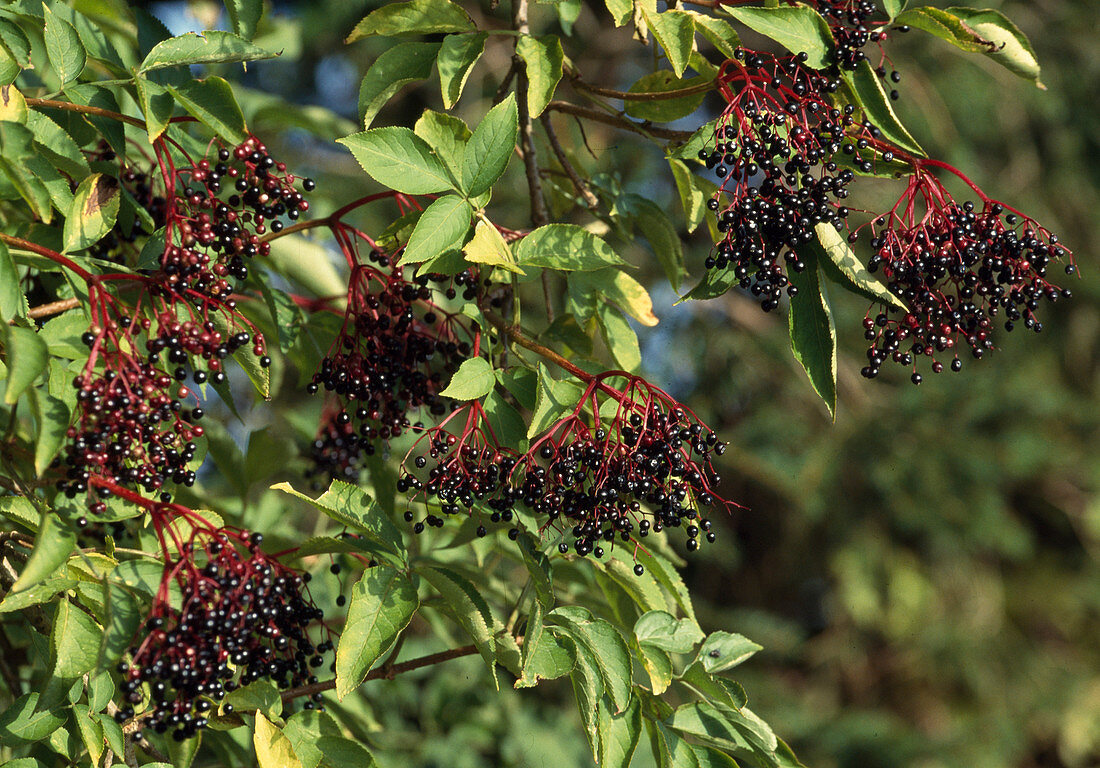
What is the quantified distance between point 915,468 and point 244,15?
4786mm

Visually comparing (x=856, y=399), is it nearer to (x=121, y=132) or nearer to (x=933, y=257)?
(x=933, y=257)

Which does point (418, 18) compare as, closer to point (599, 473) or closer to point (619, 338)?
point (619, 338)

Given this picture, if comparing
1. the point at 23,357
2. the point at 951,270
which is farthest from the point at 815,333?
the point at 23,357

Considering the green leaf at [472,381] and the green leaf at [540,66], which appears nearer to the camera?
the green leaf at [472,381]

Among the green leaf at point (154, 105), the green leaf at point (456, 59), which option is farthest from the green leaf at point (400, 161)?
the green leaf at point (154, 105)

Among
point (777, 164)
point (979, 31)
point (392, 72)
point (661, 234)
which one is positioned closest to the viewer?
point (777, 164)

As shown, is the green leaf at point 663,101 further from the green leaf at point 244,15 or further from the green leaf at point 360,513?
the green leaf at point 360,513

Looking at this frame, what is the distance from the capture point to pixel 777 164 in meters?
1.36

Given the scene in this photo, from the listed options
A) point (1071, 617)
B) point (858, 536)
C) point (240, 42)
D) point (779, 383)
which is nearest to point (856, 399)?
point (779, 383)

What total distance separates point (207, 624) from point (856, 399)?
5.06m

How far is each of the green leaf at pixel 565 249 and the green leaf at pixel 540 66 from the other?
0.58 ft

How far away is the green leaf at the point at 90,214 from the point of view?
50.9 inches

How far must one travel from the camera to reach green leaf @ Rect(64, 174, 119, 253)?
1.29 meters

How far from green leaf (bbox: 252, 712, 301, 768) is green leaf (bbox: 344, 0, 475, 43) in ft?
3.49
